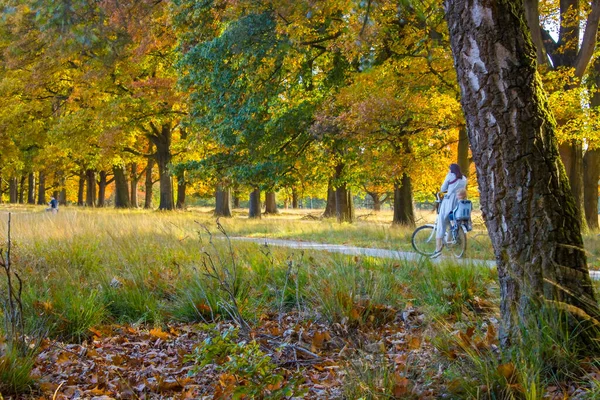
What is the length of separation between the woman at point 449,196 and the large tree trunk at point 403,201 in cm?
912

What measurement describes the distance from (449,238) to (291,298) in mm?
4774

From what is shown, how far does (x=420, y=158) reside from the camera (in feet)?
53.1

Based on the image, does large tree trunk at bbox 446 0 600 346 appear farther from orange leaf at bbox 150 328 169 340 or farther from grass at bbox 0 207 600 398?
orange leaf at bbox 150 328 169 340

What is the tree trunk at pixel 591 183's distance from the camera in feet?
50.4

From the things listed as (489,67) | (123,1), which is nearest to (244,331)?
(489,67)

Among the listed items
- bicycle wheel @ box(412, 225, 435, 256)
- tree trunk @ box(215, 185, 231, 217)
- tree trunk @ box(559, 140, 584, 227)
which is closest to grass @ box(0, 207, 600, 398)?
bicycle wheel @ box(412, 225, 435, 256)

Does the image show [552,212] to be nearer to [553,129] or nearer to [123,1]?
[553,129]

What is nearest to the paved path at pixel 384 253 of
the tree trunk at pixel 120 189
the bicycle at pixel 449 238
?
the bicycle at pixel 449 238

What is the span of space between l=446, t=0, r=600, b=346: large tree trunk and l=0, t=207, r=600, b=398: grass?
280 millimetres

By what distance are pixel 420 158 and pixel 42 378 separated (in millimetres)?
14288

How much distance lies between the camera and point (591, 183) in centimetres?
1559

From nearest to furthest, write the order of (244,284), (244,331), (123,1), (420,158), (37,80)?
1. (244,331)
2. (244,284)
3. (123,1)
4. (420,158)
5. (37,80)

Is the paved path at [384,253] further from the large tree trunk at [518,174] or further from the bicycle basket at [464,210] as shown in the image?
the large tree trunk at [518,174]

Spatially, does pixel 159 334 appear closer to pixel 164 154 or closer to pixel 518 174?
pixel 518 174
